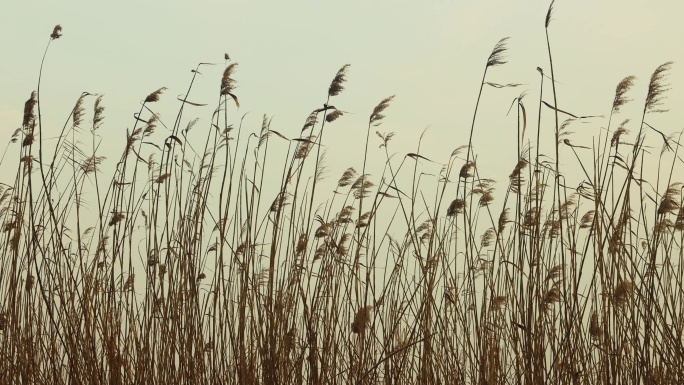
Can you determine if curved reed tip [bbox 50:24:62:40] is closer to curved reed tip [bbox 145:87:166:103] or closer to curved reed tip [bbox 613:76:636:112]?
curved reed tip [bbox 145:87:166:103]

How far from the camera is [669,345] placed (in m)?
2.57

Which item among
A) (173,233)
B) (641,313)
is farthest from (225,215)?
(641,313)

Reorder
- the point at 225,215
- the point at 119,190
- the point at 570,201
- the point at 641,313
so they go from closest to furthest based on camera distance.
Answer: the point at 641,313
the point at 225,215
the point at 119,190
the point at 570,201

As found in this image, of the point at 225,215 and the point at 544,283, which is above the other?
the point at 225,215

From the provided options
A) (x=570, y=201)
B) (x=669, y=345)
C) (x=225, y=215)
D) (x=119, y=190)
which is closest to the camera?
(x=669, y=345)

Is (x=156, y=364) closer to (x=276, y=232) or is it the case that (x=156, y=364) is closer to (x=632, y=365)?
(x=276, y=232)

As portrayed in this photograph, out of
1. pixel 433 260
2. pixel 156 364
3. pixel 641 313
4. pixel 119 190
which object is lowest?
pixel 156 364

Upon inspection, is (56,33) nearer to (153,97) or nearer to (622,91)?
(153,97)

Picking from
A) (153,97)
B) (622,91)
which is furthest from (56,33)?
(622,91)

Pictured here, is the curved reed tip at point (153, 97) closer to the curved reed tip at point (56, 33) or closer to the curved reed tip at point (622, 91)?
the curved reed tip at point (56, 33)

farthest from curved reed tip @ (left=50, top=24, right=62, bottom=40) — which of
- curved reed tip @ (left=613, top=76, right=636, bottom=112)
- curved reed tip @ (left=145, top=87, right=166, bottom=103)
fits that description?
curved reed tip @ (left=613, top=76, right=636, bottom=112)

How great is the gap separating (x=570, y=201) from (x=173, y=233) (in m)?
1.78

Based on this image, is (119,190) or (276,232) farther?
(119,190)

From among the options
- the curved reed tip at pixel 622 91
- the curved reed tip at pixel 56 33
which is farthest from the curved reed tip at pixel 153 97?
the curved reed tip at pixel 622 91
